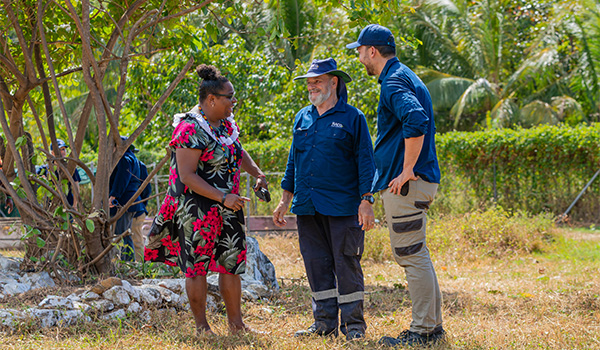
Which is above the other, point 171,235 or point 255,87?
point 255,87

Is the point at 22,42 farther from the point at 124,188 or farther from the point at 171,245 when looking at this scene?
the point at 171,245

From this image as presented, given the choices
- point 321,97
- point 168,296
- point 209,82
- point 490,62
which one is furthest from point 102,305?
point 490,62

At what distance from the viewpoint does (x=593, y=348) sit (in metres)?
3.54

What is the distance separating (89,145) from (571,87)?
60.2 ft

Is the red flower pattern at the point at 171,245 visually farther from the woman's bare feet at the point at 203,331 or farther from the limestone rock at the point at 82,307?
the limestone rock at the point at 82,307

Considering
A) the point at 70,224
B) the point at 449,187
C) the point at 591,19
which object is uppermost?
the point at 591,19

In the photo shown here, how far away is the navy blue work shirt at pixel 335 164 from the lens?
3.89 metres

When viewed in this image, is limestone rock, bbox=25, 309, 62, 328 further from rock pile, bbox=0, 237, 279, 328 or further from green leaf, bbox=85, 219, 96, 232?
green leaf, bbox=85, 219, 96, 232

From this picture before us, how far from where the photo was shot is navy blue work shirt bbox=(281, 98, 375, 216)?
3887 millimetres

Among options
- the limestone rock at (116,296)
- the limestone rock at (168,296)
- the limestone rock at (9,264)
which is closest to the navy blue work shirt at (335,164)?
Answer: the limestone rock at (168,296)

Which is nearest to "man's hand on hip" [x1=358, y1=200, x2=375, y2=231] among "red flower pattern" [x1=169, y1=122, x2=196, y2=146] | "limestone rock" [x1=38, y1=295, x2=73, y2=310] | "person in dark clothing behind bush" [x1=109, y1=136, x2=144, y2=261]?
"red flower pattern" [x1=169, y1=122, x2=196, y2=146]

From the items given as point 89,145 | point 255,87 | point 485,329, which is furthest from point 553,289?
point 89,145

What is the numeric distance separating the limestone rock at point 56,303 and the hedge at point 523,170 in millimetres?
8801

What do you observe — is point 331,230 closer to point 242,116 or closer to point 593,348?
point 593,348
